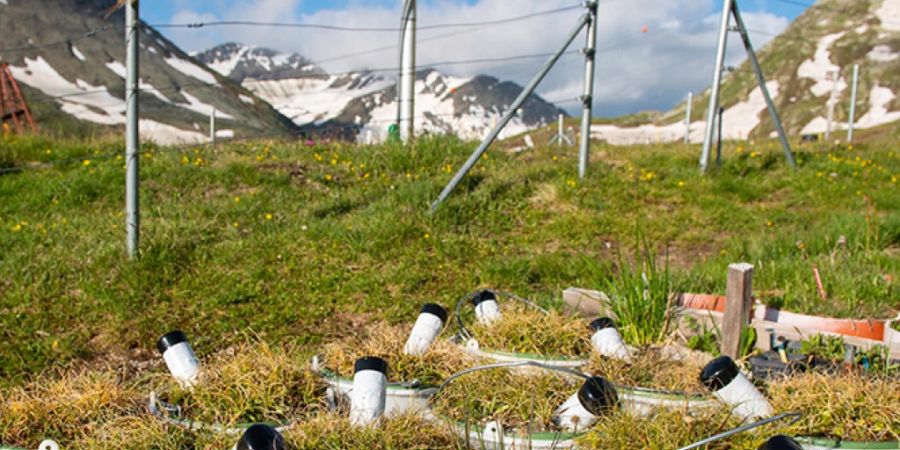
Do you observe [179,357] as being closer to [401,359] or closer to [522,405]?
[401,359]

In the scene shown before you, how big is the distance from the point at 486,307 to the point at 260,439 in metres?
2.11

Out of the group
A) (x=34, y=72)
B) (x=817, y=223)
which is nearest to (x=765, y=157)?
(x=817, y=223)

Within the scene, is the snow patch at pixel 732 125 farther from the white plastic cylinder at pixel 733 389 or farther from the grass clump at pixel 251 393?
the grass clump at pixel 251 393

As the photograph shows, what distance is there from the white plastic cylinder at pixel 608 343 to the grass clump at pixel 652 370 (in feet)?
0.18

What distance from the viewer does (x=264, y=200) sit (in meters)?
7.59

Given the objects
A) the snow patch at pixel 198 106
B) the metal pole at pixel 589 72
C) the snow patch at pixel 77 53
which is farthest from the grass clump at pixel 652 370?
the snow patch at pixel 77 53

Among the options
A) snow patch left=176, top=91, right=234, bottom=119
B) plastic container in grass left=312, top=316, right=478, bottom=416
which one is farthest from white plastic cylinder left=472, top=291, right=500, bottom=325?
snow patch left=176, top=91, right=234, bottom=119

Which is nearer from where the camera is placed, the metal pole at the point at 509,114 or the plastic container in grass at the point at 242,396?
the plastic container in grass at the point at 242,396

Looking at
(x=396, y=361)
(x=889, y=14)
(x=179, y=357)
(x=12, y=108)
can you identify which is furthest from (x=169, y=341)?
(x=889, y=14)

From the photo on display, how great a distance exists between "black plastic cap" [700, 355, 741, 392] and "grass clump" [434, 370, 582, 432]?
52 cm

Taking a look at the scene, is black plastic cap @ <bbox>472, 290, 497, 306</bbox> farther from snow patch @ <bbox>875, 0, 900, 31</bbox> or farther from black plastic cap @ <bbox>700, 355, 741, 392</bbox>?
snow patch @ <bbox>875, 0, 900, 31</bbox>

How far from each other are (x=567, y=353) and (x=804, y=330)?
1.68 m

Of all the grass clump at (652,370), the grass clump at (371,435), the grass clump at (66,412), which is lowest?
the grass clump at (66,412)

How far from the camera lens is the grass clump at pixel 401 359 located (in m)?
3.30
